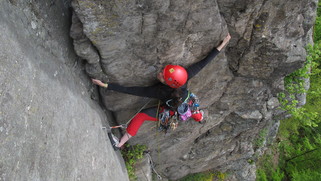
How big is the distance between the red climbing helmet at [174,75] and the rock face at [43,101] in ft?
5.29

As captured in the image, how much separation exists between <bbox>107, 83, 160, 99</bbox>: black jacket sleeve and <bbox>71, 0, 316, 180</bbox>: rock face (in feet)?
0.50

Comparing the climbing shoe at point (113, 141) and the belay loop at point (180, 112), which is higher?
the belay loop at point (180, 112)

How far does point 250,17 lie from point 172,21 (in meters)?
1.80

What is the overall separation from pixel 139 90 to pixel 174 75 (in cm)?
91

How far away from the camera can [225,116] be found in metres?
7.68

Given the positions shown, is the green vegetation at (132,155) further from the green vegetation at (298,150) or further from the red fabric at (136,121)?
the green vegetation at (298,150)

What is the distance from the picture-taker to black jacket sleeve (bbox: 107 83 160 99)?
15.3 feet

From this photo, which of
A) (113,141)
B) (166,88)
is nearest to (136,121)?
(113,141)

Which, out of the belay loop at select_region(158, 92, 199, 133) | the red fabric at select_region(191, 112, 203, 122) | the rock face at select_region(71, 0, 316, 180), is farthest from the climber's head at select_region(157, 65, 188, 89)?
the red fabric at select_region(191, 112, 203, 122)

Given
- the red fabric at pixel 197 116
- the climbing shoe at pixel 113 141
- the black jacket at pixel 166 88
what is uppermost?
the black jacket at pixel 166 88

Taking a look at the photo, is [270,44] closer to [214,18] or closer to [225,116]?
[214,18]

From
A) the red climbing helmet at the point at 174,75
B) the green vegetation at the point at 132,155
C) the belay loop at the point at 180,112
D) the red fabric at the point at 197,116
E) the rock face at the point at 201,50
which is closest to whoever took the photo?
the rock face at the point at 201,50

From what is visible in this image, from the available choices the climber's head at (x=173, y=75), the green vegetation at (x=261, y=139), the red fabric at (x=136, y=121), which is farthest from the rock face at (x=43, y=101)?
the green vegetation at (x=261, y=139)

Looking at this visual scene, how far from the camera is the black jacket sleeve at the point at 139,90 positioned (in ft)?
15.3
